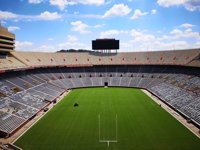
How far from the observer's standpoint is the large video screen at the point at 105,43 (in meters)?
97.2

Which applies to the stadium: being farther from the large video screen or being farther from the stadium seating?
the large video screen

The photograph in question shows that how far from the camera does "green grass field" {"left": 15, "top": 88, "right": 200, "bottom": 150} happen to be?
28.9m

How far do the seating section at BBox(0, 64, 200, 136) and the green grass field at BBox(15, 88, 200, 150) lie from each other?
373cm

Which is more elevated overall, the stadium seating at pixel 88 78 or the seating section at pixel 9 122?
the stadium seating at pixel 88 78

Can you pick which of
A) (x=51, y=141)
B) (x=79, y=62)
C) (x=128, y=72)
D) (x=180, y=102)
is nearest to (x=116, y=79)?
(x=128, y=72)

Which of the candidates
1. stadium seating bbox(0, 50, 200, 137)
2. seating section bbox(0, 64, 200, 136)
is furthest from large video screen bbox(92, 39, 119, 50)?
seating section bbox(0, 64, 200, 136)

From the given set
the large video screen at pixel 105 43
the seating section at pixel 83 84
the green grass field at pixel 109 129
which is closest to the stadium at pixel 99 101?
the seating section at pixel 83 84

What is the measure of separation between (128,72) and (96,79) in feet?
36.7

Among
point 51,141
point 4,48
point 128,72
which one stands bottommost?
point 51,141

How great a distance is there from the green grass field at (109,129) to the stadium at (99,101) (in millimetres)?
106

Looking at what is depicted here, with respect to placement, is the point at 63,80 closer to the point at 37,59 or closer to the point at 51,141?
the point at 37,59

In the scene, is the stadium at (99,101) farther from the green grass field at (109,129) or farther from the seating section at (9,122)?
the green grass field at (109,129)

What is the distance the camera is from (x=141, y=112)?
148ft

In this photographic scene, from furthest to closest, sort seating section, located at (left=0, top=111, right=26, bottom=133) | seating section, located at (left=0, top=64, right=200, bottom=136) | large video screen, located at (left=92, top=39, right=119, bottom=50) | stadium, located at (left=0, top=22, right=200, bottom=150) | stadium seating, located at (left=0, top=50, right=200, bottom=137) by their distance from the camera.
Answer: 1. large video screen, located at (left=92, top=39, right=119, bottom=50)
2. stadium seating, located at (left=0, top=50, right=200, bottom=137)
3. seating section, located at (left=0, top=64, right=200, bottom=136)
4. seating section, located at (left=0, top=111, right=26, bottom=133)
5. stadium, located at (left=0, top=22, right=200, bottom=150)
